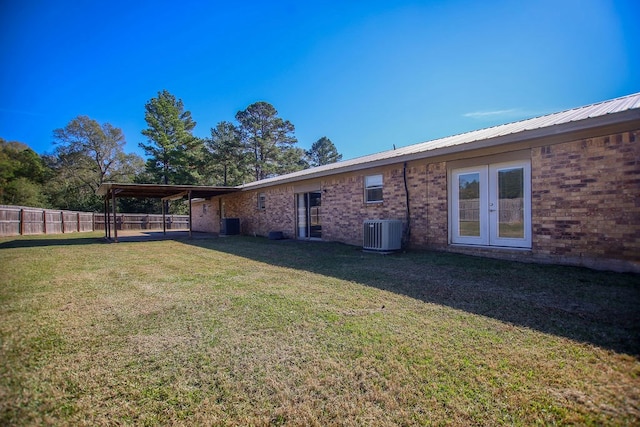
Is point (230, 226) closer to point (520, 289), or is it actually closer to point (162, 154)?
point (520, 289)

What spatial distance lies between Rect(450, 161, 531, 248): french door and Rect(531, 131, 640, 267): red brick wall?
0.31 metres

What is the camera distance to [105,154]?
110 ft

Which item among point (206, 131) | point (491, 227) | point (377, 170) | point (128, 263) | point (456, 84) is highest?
point (206, 131)

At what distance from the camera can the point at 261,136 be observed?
32375 mm

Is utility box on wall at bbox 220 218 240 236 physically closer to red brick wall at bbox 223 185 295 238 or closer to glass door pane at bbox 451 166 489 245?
red brick wall at bbox 223 185 295 238

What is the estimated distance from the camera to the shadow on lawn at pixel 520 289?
2.89 m

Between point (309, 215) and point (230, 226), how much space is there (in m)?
6.21

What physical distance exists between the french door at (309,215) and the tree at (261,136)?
20.1m

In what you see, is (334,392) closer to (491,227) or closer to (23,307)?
(23,307)

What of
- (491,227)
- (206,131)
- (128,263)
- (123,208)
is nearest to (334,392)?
(491,227)

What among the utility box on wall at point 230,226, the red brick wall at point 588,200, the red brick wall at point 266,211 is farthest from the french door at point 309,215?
the red brick wall at point 588,200

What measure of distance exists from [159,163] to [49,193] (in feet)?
36.3

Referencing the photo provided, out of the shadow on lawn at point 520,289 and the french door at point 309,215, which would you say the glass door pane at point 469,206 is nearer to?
the shadow on lawn at point 520,289

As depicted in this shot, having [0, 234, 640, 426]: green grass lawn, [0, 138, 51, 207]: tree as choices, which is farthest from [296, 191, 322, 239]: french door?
[0, 138, 51, 207]: tree
